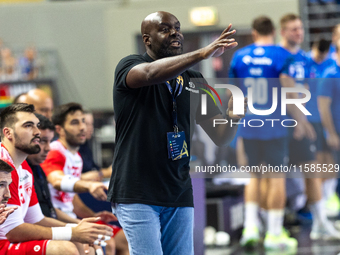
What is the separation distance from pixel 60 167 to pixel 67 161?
10 cm

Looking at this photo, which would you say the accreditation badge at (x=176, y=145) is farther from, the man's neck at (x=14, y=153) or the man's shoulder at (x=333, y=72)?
the man's shoulder at (x=333, y=72)

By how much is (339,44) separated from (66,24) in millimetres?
8710

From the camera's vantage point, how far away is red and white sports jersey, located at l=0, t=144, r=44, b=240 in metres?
2.82

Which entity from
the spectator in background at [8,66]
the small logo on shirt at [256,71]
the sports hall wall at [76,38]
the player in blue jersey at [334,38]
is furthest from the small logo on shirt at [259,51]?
the spectator in background at [8,66]

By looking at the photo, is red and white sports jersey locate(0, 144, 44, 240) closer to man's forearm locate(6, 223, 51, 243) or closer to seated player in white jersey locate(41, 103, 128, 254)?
man's forearm locate(6, 223, 51, 243)

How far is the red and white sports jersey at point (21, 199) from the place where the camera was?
9.25 ft

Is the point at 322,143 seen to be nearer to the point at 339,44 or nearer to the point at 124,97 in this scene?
the point at 339,44

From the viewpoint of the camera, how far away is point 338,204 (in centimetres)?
671

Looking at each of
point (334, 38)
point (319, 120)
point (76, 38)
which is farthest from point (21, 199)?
point (76, 38)

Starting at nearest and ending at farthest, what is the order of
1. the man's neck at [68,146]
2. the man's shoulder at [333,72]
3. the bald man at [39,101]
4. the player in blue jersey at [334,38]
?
the man's neck at [68,146] → the bald man at [39,101] → the man's shoulder at [333,72] → the player in blue jersey at [334,38]

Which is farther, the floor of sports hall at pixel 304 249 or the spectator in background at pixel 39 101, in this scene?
the floor of sports hall at pixel 304 249

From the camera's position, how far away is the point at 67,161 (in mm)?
3975

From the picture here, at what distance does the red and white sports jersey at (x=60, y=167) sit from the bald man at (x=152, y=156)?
5.03 feet

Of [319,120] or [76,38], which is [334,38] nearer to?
[319,120]
